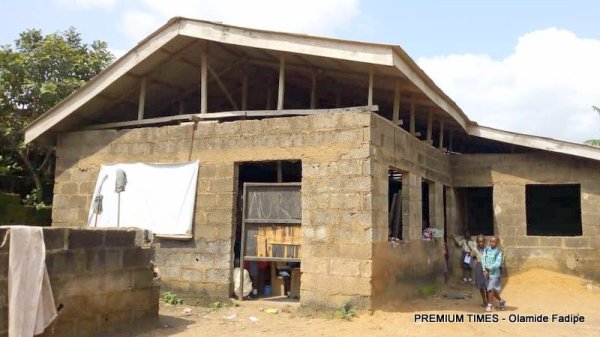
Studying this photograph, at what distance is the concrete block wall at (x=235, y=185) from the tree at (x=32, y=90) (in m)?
2.85

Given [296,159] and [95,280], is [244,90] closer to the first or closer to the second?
[296,159]

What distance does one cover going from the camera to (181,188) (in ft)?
31.5

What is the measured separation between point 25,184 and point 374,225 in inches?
389

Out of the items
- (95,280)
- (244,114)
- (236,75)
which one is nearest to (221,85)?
(236,75)

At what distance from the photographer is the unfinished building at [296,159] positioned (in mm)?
8398

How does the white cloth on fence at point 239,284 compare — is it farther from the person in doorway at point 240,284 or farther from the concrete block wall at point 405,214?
the concrete block wall at point 405,214

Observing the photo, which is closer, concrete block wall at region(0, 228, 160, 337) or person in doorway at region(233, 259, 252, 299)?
concrete block wall at region(0, 228, 160, 337)

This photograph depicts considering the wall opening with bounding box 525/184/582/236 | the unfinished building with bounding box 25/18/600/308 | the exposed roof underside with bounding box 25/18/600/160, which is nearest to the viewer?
the unfinished building with bounding box 25/18/600/308

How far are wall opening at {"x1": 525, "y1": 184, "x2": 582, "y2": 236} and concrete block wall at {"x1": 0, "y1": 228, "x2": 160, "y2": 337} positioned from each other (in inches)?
472

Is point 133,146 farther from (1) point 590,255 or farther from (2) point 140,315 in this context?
(1) point 590,255

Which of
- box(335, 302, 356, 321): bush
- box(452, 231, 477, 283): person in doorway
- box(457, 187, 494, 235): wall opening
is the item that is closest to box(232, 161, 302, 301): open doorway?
box(335, 302, 356, 321): bush

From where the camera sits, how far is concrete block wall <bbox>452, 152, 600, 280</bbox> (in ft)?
39.3

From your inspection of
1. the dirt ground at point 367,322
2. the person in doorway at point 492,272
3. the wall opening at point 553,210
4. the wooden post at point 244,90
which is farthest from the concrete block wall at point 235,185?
the wall opening at point 553,210

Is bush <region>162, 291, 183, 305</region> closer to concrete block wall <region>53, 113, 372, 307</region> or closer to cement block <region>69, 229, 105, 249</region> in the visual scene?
concrete block wall <region>53, 113, 372, 307</region>
